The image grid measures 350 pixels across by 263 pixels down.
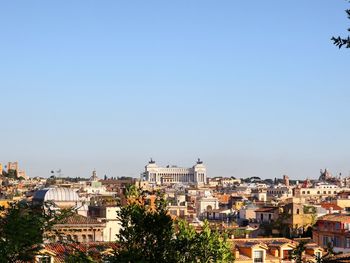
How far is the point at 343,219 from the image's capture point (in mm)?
57969

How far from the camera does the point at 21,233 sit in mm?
12539

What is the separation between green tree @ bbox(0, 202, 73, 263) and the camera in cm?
1239

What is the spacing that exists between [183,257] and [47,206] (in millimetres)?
9488

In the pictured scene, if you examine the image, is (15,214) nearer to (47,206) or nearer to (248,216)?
(47,206)

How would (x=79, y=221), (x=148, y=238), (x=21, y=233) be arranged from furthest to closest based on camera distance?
(x=79, y=221) → (x=148, y=238) → (x=21, y=233)

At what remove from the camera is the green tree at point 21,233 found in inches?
488

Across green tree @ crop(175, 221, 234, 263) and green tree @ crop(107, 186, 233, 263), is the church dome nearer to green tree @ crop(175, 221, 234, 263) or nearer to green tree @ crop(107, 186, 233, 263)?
green tree @ crop(175, 221, 234, 263)

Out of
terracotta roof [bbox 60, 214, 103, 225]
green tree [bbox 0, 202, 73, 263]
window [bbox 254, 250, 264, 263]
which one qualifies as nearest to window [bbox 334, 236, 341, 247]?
window [bbox 254, 250, 264, 263]

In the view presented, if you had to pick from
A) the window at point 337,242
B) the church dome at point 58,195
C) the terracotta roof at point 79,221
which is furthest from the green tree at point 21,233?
the church dome at point 58,195

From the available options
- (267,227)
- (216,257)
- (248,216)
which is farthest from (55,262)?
(248,216)

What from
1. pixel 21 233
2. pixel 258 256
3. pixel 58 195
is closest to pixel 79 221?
pixel 258 256

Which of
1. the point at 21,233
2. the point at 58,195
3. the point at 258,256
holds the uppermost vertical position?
the point at 58,195

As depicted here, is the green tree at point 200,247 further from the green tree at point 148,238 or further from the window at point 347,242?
the window at point 347,242

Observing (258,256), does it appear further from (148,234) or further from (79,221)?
(148,234)
